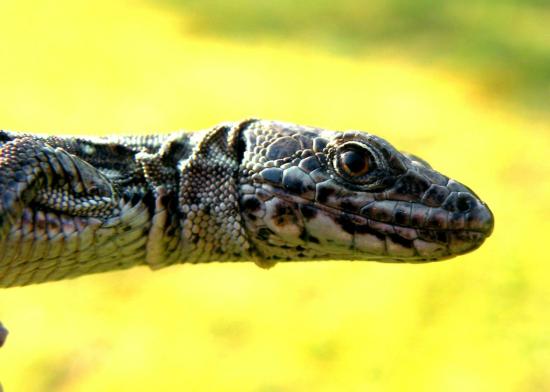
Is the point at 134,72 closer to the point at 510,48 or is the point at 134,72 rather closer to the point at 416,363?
the point at 510,48

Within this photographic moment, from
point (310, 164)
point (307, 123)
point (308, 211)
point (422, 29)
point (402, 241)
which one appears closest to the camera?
point (402, 241)

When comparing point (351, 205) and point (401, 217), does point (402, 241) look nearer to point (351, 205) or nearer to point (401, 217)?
point (401, 217)

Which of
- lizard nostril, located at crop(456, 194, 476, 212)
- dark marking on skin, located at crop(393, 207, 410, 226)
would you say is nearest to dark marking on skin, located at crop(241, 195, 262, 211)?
dark marking on skin, located at crop(393, 207, 410, 226)

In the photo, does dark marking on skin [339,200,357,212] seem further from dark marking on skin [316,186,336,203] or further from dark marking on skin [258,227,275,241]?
dark marking on skin [258,227,275,241]

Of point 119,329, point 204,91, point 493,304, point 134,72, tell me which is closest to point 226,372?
point 119,329

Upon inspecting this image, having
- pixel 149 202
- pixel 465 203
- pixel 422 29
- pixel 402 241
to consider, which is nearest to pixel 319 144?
pixel 402 241

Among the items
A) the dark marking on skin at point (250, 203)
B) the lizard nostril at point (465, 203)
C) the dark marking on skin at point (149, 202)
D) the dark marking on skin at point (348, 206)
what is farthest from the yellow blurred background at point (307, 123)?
the dark marking on skin at point (149, 202)
